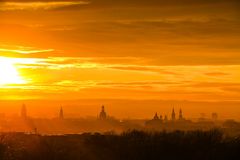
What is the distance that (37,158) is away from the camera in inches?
1452

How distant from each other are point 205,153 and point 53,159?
28.0 ft

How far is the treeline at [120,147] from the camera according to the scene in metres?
37.3

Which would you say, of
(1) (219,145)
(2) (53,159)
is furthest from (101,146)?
(1) (219,145)

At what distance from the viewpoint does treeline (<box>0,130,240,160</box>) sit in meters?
37.3

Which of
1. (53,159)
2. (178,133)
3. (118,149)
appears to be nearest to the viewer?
(53,159)

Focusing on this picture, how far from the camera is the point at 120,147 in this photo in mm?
39594

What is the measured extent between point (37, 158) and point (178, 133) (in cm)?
1035

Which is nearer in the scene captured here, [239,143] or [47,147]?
[47,147]

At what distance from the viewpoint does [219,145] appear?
134 feet

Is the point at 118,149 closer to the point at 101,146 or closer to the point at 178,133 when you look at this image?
the point at 101,146

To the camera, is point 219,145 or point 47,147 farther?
point 219,145

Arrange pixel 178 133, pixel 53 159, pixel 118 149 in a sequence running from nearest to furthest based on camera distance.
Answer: pixel 53 159 < pixel 118 149 < pixel 178 133

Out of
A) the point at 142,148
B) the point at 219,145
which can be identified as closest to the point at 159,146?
the point at 142,148

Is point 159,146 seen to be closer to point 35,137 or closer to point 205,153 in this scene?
point 205,153
